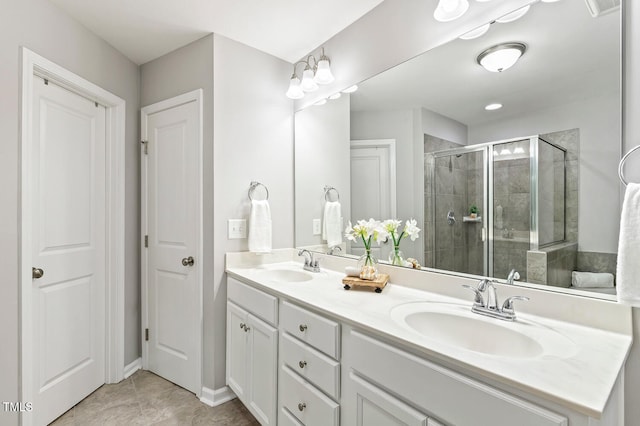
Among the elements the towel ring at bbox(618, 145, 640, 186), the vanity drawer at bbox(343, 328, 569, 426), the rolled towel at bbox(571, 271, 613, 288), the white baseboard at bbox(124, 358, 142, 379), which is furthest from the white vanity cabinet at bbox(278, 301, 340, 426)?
the white baseboard at bbox(124, 358, 142, 379)

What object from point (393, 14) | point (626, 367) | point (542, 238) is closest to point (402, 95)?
point (393, 14)

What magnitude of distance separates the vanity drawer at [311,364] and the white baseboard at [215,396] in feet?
2.73

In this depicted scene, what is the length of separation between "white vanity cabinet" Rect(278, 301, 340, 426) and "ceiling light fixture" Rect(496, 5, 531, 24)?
1.38m

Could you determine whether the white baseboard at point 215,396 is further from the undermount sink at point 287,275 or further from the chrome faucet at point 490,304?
the chrome faucet at point 490,304

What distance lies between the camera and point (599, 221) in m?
1.04

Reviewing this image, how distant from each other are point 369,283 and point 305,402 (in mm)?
591

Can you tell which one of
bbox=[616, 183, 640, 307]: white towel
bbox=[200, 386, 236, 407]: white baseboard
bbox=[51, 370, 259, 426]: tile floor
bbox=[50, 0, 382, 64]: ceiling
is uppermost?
bbox=[50, 0, 382, 64]: ceiling

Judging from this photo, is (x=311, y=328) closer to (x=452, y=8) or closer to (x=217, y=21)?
(x=452, y=8)

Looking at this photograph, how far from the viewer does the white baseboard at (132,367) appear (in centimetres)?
228

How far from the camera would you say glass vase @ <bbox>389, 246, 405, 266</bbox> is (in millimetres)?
1638

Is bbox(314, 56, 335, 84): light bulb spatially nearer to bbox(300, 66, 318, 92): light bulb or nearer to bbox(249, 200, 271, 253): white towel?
bbox(300, 66, 318, 92): light bulb

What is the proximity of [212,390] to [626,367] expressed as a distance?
2.06 metres

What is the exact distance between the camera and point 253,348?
1.70 m

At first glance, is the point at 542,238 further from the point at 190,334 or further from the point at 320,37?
the point at 190,334
